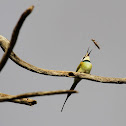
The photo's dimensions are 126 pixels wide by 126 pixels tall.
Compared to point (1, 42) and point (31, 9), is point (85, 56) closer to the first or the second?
point (1, 42)

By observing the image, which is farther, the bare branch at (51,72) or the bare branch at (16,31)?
the bare branch at (51,72)

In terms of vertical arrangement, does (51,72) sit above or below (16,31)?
above

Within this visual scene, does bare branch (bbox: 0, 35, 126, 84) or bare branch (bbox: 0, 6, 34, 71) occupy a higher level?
bare branch (bbox: 0, 35, 126, 84)

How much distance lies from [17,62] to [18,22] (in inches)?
31.9

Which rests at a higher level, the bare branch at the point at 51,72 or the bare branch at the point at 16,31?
the bare branch at the point at 51,72

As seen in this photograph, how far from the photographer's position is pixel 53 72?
2.20 meters

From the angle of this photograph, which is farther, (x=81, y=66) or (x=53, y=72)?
(x=81, y=66)

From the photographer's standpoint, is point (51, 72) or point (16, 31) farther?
point (51, 72)

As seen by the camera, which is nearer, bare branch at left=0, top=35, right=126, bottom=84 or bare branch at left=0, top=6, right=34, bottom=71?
bare branch at left=0, top=6, right=34, bottom=71

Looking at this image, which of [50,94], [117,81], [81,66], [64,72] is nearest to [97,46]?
[81,66]

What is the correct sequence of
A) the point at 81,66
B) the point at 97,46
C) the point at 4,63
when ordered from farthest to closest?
1. the point at 81,66
2. the point at 97,46
3. the point at 4,63

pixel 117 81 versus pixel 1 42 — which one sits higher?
pixel 117 81

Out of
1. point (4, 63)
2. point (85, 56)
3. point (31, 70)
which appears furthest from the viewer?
point (85, 56)

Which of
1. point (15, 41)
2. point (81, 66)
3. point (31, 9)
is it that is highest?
point (81, 66)
